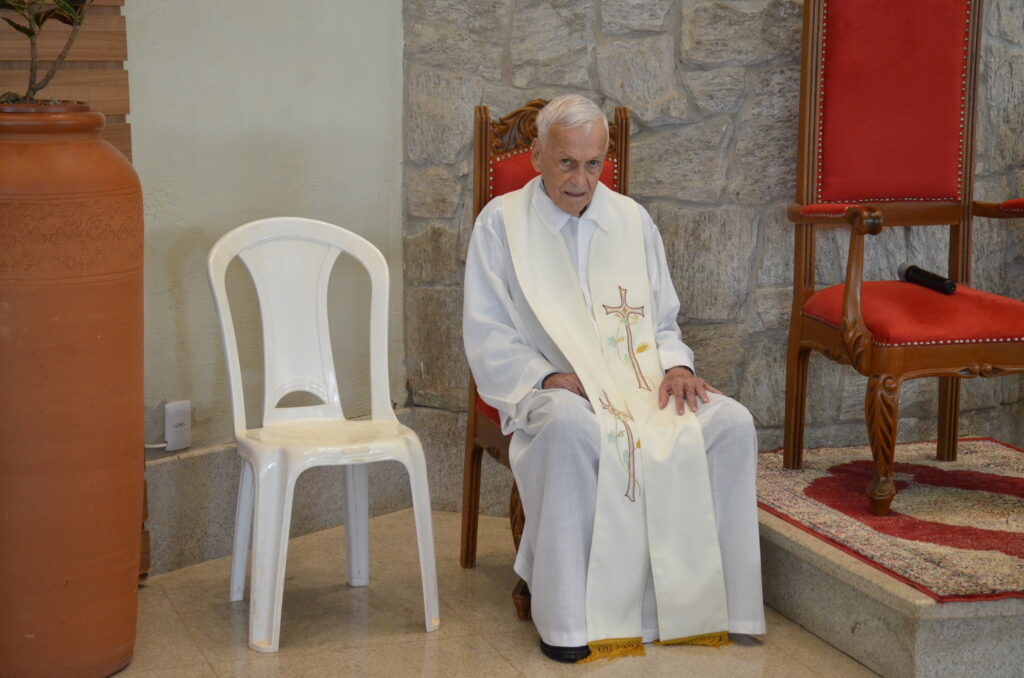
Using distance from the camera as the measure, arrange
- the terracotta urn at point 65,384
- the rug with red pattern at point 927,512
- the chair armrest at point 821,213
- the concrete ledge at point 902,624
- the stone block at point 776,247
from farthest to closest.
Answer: the stone block at point 776,247
the chair armrest at point 821,213
the rug with red pattern at point 927,512
the concrete ledge at point 902,624
the terracotta urn at point 65,384

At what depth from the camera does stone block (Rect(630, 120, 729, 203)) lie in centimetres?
356

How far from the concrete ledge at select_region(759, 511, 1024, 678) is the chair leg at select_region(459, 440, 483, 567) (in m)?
0.87

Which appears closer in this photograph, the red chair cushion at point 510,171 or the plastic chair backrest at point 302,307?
the plastic chair backrest at point 302,307

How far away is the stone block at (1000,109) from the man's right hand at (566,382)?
165cm

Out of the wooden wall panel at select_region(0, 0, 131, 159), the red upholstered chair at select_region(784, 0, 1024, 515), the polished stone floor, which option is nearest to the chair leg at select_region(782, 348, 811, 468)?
the red upholstered chair at select_region(784, 0, 1024, 515)

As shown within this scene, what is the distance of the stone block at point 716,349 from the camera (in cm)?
365

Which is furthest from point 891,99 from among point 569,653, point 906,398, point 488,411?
point 569,653

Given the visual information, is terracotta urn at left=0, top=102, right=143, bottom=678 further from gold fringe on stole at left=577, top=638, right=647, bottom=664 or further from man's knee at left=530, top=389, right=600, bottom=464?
gold fringe on stole at left=577, top=638, right=647, bottom=664

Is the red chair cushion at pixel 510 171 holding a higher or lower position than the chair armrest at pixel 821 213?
→ higher

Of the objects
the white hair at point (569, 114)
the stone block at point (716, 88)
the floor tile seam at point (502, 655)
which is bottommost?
the floor tile seam at point (502, 655)

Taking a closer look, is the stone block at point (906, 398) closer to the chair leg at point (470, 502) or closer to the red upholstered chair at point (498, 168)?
the red upholstered chair at point (498, 168)

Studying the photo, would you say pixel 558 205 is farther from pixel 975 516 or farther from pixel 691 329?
pixel 975 516

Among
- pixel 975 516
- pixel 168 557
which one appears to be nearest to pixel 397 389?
pixel 168 557

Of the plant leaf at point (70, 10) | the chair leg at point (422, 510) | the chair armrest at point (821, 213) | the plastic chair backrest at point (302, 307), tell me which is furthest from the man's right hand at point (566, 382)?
the plant leaf at point (70, 10)
